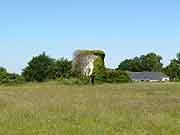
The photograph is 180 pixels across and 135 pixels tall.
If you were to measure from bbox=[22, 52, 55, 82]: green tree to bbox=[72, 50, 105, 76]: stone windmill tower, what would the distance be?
99.7 ft

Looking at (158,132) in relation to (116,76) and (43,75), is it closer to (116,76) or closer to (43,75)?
(116,76)

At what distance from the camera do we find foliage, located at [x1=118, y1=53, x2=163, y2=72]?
144 meters

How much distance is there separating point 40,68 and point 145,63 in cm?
5967

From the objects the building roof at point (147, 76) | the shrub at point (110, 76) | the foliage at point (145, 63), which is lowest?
the shrub at point (110, 76)

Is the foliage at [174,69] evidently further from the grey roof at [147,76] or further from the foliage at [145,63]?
the foliage at [145,63]

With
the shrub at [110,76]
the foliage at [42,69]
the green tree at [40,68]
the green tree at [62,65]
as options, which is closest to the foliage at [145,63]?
the green tree at [62,65]

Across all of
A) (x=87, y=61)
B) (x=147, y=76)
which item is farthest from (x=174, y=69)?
(x=87, y=61)

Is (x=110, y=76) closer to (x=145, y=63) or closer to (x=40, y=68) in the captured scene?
(x=40, y=68)

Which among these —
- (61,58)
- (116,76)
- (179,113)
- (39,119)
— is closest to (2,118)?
(39,119)

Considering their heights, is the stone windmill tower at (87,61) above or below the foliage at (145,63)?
below

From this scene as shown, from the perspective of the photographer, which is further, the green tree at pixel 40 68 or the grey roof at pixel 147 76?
the grey roof at pixel 147 76

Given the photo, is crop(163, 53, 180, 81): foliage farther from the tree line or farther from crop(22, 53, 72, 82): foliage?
crop(22, 53, 72, 82): foliage

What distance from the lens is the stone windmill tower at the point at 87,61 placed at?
64.3 metres

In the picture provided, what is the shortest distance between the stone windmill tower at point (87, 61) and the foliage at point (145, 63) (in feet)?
258
